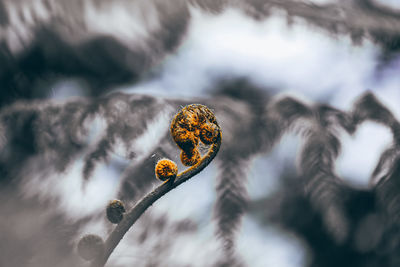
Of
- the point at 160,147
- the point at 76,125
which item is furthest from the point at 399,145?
the point at 76,125

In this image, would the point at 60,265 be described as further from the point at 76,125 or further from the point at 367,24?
the point at 367,24

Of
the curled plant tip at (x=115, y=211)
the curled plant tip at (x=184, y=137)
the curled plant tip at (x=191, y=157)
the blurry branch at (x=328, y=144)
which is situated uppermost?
the curled plant tip at (x=184, y=137)

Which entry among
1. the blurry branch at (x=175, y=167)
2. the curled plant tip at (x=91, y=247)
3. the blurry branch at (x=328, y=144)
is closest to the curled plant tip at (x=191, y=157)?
the blurry branch at (x=175, y=167)

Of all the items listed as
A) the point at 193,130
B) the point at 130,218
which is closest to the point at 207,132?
the point at 193,130

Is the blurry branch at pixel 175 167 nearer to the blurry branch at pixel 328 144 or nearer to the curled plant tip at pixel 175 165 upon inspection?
the curled plant tip at pixel 175 165

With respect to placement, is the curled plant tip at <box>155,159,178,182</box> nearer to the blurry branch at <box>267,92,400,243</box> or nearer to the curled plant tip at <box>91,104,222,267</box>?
the curled plant tip at <box>91,104,222,267</box>

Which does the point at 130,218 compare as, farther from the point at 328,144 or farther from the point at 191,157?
the point at 328,144
